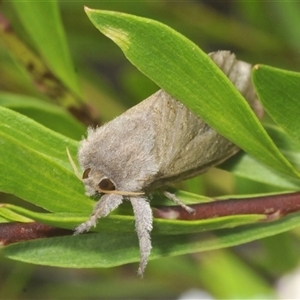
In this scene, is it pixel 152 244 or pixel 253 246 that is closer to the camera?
pixel 152 244

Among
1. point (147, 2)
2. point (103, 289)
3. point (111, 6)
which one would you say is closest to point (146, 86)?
point (111, 6)

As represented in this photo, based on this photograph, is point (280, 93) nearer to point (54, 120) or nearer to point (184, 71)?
point (184, 71)

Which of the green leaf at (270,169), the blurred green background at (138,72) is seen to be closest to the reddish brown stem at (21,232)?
the green leaf at (270,169)

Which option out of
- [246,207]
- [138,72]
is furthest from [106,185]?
[138,72]

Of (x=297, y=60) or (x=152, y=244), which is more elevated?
(x=297, y=60)

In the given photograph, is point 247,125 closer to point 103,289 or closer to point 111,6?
point 111,6

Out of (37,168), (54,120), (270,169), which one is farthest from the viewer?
(54,120)
